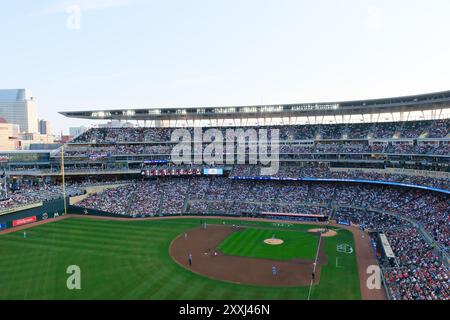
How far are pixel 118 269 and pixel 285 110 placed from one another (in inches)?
1965

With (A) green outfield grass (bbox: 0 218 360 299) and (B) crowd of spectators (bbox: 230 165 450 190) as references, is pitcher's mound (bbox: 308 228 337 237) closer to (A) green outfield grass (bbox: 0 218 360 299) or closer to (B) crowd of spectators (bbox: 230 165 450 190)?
(A) green outfield grass (bbox: 0 218 360 299)

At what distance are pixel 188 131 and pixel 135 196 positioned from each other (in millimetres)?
22238

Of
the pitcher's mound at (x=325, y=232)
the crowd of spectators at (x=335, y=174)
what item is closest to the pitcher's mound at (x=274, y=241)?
the pitcher's mound at (x=325, y=232)

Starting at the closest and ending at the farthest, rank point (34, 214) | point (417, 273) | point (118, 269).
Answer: point (417, 273), point (118, 269), point (34, 214)

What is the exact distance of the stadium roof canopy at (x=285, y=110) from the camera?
57625 mm

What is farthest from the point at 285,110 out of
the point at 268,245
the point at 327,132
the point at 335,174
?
the point at 268,245

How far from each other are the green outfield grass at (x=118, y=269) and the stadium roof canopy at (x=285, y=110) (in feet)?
97.0

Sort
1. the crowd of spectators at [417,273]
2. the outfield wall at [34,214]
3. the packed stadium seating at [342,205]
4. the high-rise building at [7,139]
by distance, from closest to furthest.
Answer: the crowd of spectators at [417,273], the packed stadium seating at [342,205], the outfield wall at [34,214], the high-rise building at [7,139]

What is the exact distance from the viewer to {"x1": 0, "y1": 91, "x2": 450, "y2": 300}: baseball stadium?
28.3m

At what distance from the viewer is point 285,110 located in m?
70.4

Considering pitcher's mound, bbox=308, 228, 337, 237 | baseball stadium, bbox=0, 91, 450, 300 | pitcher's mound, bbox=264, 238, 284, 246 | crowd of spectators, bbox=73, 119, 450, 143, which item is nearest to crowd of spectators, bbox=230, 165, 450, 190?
baseball stadium, bbox=0, 91, 450, 300

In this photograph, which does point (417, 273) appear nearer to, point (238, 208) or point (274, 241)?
point (274, 241)

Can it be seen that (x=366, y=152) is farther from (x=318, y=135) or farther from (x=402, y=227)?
(x=402, y=227)

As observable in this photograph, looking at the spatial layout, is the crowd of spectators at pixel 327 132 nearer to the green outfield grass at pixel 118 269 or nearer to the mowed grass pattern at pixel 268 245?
the green outfield grass at pixel 118 269
